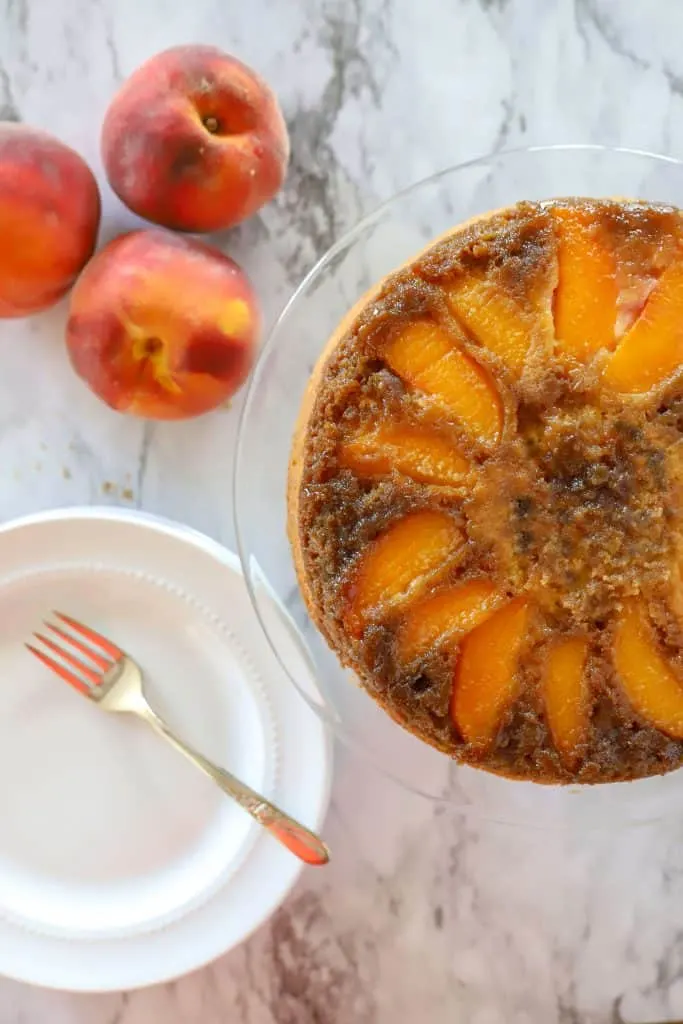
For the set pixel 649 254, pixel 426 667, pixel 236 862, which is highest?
pixel 649 254

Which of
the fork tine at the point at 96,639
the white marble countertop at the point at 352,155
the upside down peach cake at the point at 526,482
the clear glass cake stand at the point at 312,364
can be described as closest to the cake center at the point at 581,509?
the upside down peach cake at the point at 526,482

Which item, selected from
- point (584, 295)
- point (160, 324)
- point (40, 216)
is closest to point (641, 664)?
point (584, 295)

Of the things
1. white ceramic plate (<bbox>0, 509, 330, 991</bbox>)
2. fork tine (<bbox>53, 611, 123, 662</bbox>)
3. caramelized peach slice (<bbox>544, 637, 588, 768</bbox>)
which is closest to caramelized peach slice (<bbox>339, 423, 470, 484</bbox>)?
caramelized peach slice (<bbox>544, 637, 588, 768</bbox>)

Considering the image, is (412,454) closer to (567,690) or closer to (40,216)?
(567,690)

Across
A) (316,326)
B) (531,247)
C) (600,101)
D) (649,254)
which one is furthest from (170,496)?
(600,101)

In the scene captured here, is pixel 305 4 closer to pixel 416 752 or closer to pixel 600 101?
pixel 600 101

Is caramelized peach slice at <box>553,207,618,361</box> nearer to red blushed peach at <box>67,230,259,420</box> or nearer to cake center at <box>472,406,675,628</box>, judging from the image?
cake center at <box>472,406,675,628</box>
